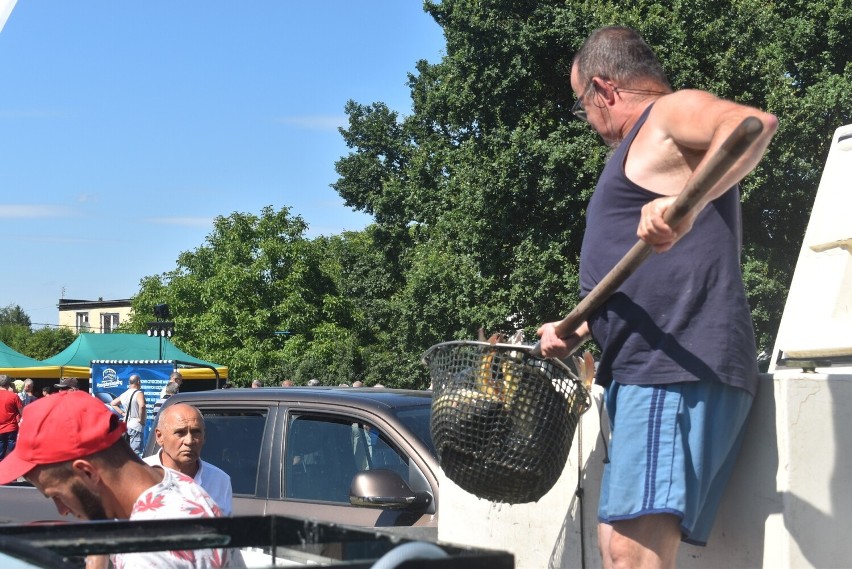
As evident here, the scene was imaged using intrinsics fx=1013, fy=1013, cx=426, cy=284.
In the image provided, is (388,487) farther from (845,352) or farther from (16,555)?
(16,555)

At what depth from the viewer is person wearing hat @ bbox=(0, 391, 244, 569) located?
263cm

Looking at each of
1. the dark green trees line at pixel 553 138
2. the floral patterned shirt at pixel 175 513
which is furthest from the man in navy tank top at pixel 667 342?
the dark green trees line at pixel 553 138

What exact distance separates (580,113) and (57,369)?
3191 cm

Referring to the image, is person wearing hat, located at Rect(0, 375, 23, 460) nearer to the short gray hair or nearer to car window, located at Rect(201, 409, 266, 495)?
car window, located at Rect(201, 409, 266, 495)

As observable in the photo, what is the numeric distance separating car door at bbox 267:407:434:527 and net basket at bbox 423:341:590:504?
253cm

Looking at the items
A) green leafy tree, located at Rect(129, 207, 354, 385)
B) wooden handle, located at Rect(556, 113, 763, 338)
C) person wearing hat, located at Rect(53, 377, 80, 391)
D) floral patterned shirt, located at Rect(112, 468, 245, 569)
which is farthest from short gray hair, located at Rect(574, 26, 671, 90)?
green leafy tree, located at Rect(129, 207, 354, 385)

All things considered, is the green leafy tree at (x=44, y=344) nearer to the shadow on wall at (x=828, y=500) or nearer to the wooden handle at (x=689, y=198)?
the wooden handle at (x=689, y=198)

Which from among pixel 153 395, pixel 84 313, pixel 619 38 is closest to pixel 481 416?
pixel 619 38

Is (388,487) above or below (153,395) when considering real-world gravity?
above

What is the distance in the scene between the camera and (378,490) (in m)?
4.73

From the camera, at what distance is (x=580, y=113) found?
281 centimetres

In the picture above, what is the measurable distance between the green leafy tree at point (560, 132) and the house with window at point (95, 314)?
114 meters

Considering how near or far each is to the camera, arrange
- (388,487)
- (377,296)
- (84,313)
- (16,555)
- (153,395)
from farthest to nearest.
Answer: (84,313) → (377,296) → (153,395) → (388,487) → (16,555)

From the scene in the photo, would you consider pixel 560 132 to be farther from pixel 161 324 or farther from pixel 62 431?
pixel 62 431
